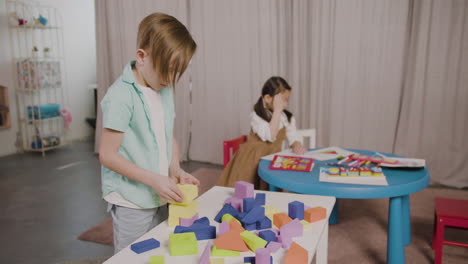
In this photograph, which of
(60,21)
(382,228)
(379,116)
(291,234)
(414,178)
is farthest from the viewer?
(60,21)

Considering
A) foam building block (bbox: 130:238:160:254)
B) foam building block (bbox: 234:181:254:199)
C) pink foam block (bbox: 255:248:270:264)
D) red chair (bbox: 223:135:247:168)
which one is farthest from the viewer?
red chair (bbox: 223:135:247:168)

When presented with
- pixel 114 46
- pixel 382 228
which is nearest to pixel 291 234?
pixel 382 228

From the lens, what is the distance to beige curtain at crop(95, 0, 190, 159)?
4.53m

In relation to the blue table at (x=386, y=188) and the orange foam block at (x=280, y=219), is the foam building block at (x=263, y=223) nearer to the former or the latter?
the orange foam block at (x=280, y=219)

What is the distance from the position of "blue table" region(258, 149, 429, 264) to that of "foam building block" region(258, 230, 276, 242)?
75cm

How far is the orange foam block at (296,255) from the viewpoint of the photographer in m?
0.92

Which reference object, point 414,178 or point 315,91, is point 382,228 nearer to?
point 414,178

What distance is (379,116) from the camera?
11.9ft

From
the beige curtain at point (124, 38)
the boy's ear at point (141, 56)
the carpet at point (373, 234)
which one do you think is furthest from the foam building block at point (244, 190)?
the beige curtain at point (124, 38)

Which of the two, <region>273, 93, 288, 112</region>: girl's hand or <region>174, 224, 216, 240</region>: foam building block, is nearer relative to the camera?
<region>174, 224, 216, 240</region>: foam building block

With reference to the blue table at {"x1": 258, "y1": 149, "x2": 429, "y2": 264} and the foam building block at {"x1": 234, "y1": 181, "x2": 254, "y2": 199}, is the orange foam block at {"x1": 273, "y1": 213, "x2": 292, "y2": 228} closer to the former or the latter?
the foam building block at {"x1": 234, "y1": 181, "x2": 254, "y2": 199}

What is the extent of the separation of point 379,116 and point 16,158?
4.12m

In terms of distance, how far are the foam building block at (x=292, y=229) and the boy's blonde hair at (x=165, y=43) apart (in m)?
0.52

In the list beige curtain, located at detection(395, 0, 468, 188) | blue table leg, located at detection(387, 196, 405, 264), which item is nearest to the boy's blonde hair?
blue table leg, located at detection(387, 196, 405, 264)
